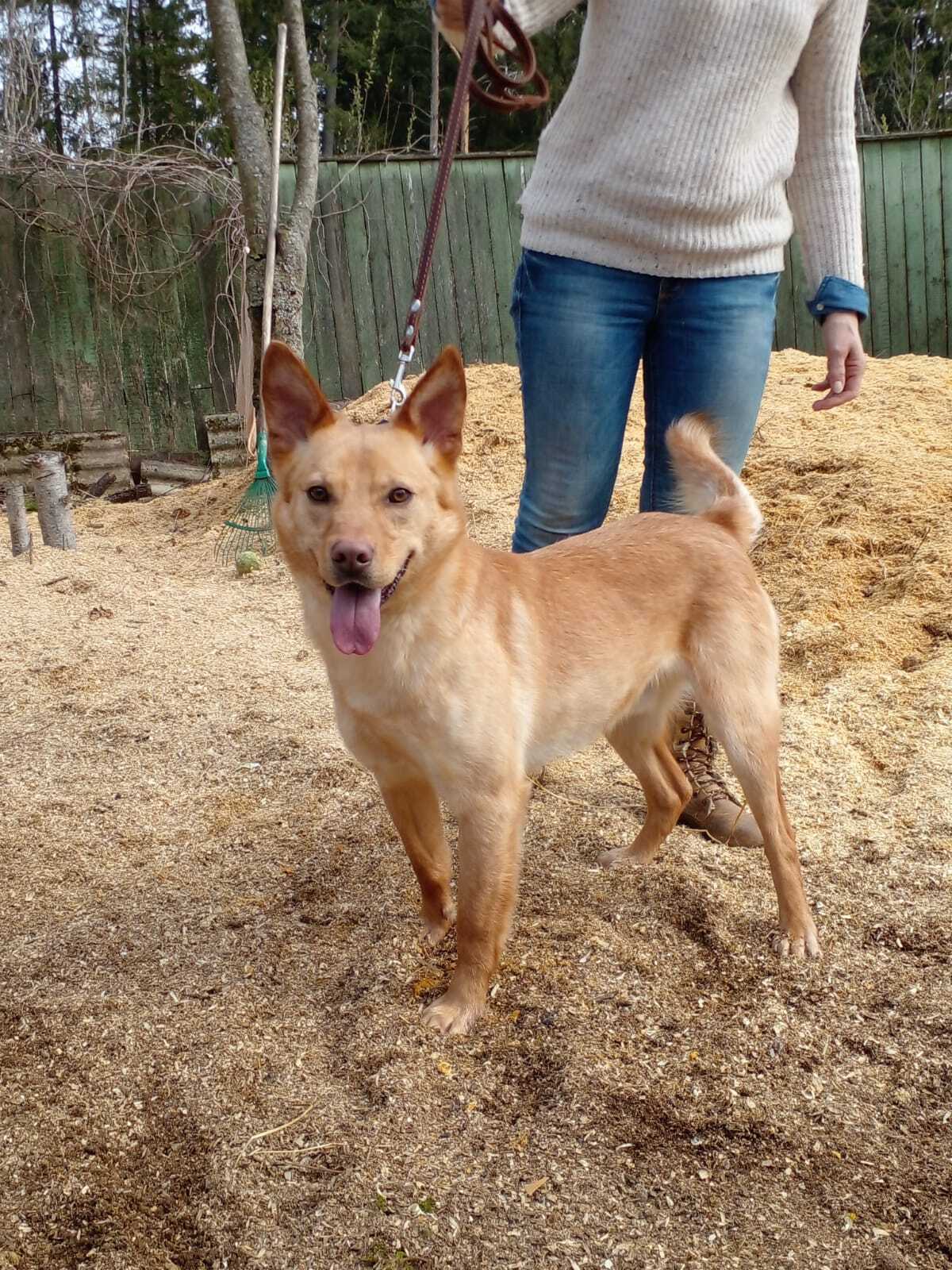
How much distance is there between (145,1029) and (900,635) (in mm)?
3449

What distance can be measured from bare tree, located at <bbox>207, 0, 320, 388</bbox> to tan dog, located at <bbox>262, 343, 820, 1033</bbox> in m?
5.38

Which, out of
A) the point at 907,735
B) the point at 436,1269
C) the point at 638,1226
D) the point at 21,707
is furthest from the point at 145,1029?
the point at 907,735

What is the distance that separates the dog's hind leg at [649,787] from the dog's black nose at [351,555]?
4.05 ft

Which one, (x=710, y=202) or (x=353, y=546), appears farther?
(x=710, y=202)

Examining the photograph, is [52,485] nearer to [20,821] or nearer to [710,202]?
[20,821]

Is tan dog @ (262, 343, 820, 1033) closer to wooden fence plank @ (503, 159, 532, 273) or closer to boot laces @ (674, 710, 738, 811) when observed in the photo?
boot laces @ (674, 710, 738, 811)

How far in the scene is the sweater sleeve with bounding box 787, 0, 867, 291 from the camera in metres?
2.68

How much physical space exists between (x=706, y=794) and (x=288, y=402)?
1.87 meters

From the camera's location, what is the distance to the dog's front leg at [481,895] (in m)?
2.32

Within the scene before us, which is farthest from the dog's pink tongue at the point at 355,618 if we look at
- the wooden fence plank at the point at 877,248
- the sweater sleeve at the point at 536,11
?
the wooden fence plank at the point at 877,248

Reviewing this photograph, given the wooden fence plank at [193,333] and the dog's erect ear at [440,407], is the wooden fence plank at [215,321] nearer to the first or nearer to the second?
the wooden fence plank at [193,333]

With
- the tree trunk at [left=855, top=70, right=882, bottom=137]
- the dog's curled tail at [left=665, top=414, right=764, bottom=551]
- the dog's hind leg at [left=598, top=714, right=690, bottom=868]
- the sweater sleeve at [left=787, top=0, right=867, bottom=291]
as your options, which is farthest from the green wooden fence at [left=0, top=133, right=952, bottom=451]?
the dog's hind leg at [left=598, top=714, right=690, bottom=868]

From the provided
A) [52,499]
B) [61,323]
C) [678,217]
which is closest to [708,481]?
[678,217]

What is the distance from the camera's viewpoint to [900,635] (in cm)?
439
